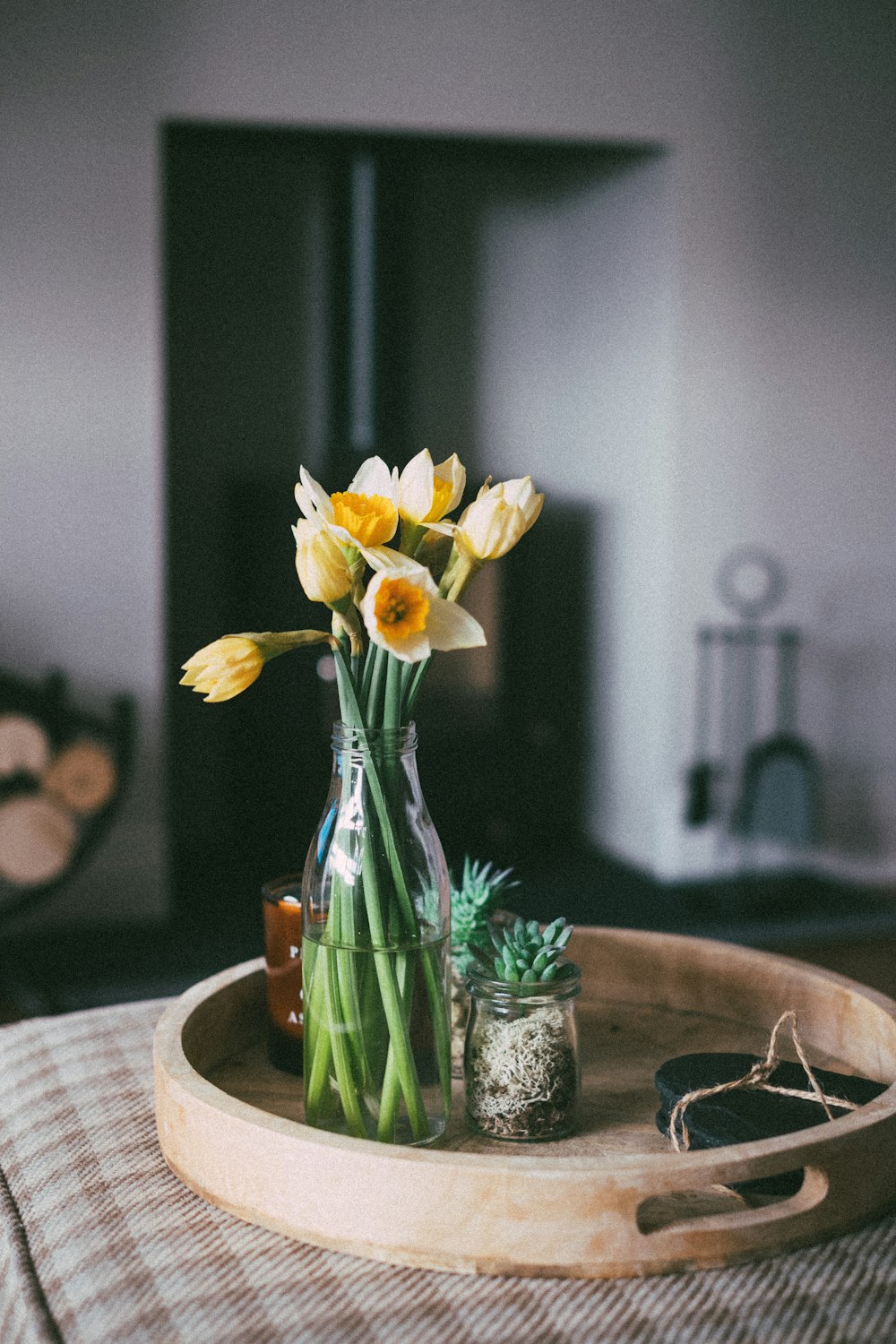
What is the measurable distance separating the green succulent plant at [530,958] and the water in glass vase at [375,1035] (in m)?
0.06

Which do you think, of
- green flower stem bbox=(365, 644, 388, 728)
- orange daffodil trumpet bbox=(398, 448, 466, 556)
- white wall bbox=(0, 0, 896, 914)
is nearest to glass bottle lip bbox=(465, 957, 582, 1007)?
green flower stem bbox=(365, 644, 388, 728)

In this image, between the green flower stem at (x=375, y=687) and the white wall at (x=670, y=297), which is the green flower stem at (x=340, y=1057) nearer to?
the green flower stem at (x=375, y=687)

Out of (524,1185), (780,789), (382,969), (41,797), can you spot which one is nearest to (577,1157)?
(524,1185)

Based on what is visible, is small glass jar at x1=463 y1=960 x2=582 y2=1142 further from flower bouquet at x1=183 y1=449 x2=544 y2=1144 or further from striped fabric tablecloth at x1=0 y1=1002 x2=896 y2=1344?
striped fabric tablecloth at x1=0 y1=1002 x2=896 y2=1344

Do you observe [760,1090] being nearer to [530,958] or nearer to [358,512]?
[530,958]

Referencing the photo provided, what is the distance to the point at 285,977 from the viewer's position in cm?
112

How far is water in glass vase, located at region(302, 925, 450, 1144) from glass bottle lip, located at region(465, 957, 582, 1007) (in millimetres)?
51

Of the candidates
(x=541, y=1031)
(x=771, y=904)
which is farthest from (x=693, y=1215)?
(x=771, y=904)

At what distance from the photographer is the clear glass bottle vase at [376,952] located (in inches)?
35.9

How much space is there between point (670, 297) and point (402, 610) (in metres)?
3.09

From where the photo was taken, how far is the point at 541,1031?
978 millimetres

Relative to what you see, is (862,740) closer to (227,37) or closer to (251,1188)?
(227,37)

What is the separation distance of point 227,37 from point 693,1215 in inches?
125

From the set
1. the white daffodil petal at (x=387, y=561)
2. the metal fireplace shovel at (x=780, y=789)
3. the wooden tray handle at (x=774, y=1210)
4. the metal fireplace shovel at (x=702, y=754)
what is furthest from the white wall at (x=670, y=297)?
the wooden tray handle at (x=774, y=1210)
